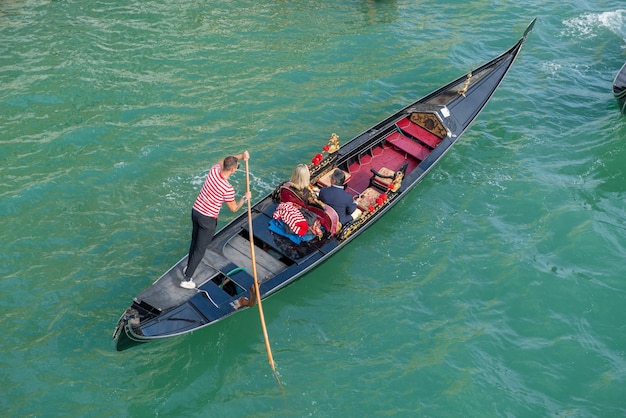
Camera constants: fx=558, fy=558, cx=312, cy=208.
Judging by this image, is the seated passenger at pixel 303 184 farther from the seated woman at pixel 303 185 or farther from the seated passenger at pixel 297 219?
the seated passenger at pixel 297 219

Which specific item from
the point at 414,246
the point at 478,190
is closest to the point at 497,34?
the point at 478,190

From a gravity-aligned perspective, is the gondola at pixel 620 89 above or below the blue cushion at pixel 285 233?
above

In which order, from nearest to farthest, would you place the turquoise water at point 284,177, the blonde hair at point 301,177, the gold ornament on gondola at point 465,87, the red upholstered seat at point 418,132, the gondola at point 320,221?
the gondola at point 320,221 < the turquoise water at point 284,177 < the blonde hair at point 301,177 < the red upholstered seat at point 418,132 < the gold ornament on gondola at point 465,87

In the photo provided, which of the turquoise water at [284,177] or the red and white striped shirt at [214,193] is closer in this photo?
the red and white striped shirt at [214,193]

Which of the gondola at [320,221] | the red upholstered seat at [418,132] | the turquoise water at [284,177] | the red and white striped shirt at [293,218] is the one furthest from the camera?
the red upholstered seat at [418,132]

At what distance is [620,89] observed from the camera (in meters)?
11.6

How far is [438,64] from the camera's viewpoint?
1319 cm

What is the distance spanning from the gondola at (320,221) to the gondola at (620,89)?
7.70 ft

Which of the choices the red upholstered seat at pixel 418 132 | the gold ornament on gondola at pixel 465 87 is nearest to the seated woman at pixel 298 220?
the red upholstered seat at pixel 418 132

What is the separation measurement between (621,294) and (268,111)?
23.4ft

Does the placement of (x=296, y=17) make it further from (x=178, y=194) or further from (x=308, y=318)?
(x=308, y=318)

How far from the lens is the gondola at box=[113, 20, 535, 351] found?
6.77 meters

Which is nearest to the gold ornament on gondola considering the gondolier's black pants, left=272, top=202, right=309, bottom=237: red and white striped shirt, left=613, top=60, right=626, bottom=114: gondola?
left=613, top=60, right=626, bottom=114: gondola

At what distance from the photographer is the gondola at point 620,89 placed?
37.6 ft
